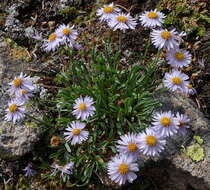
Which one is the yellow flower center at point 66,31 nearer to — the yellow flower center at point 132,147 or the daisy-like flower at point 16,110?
the daisy-like flower at point 16,110

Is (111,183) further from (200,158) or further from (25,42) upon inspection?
(25,42)

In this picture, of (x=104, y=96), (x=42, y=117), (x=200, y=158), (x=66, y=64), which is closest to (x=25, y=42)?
(x=66, y=64)

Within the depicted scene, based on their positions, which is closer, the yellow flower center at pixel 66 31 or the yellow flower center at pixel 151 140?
the yellow flower center at pixel 151 140

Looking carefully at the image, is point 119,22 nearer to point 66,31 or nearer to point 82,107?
point 66,31

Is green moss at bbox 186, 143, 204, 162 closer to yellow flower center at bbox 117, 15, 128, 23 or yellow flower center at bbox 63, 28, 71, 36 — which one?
yellow flower center at bbox 117, 15, 128, 23

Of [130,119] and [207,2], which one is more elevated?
[207,2]

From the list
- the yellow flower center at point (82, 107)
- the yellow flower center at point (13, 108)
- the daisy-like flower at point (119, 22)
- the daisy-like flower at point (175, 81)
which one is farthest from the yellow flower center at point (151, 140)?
the yellow flower center at point (13, 108)

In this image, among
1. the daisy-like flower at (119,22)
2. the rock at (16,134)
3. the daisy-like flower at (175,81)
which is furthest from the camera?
Answer: the rock at (16,134)
